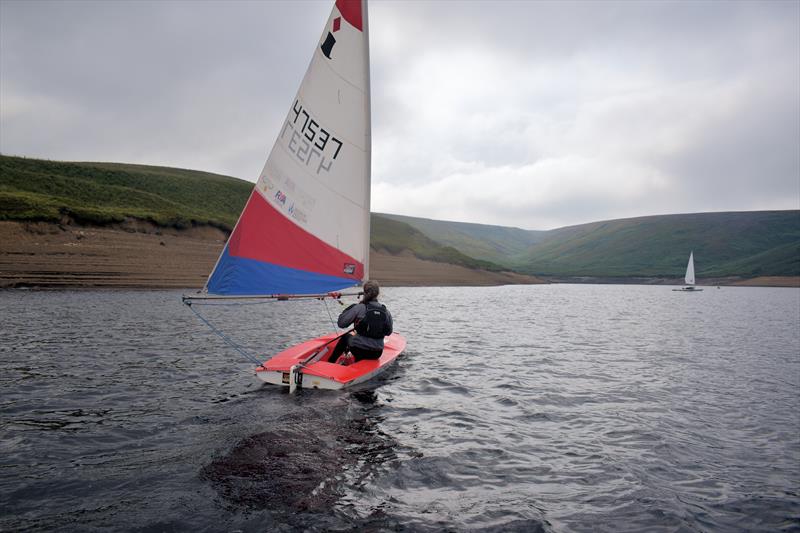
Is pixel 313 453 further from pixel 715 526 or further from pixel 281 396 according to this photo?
pixel 715 526

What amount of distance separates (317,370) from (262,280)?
264 centimetres

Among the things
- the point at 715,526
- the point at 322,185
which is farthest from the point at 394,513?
the point at 322,185

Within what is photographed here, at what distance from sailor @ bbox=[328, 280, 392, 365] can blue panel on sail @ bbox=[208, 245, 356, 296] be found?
2.76ft

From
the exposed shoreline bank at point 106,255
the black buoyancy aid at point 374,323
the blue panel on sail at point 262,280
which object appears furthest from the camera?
the exposed shoreline bank at point 106,255

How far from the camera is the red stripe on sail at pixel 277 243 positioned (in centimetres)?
1159

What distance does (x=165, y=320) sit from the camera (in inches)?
932

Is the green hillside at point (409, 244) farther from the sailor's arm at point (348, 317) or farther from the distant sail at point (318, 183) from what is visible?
the sailor's arm at point (348, 317)

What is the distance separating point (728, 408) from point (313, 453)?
35.3 ft

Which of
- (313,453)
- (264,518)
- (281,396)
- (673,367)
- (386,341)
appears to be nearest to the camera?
(264,518)

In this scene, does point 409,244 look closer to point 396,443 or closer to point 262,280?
point 262,280

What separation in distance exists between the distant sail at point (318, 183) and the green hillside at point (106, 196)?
132 feet

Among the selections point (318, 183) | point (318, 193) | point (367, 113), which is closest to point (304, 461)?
point (318, 193)

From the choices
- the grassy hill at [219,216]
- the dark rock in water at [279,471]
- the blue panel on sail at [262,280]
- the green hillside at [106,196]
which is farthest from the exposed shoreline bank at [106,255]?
the dark rock in water at [279,471]

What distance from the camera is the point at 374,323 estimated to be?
38.9 ft
